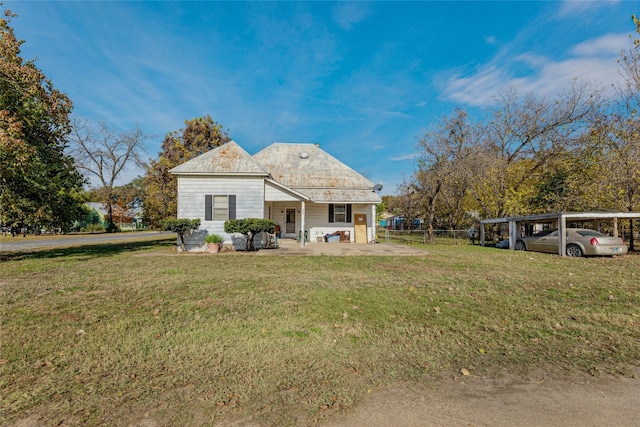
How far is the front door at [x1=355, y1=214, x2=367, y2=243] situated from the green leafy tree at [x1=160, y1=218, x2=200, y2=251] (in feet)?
31.0

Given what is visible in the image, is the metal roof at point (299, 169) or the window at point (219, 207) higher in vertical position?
the metal roof at point (299, 169)

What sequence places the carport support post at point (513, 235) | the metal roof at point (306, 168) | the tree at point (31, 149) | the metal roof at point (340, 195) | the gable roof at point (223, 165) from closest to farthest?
the tree at point (31, 149) → the gable roof at point (223, 165) → the carport support post at point (513, 235) → the metal roof at point (340, 195) → the metal roof at point (306, 168)

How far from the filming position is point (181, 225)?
523 inches

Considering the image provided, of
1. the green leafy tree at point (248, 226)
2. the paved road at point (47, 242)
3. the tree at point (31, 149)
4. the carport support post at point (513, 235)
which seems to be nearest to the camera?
the tree at point (31, 149)

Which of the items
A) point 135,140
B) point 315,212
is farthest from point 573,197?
point 135,140

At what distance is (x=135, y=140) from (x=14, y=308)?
3822cm

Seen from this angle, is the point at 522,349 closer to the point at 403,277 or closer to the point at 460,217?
the point at 403,277

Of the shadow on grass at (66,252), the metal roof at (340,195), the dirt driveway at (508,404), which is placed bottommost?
the dirt driveway at (508,404)

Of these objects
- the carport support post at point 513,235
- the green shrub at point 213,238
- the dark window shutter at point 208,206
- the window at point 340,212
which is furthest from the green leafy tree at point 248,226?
the carport support post at point 513,235

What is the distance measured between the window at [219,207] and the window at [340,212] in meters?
6.45

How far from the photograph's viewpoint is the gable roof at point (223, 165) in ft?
46.7

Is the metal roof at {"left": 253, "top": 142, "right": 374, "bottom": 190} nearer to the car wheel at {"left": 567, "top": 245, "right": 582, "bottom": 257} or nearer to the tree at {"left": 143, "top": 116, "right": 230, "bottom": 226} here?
the tree at {"left": 143, "top": 116, "right": 230, "bottom": 226}

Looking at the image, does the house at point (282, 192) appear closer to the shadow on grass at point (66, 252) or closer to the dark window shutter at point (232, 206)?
the dark window shutter at point (232, 206)

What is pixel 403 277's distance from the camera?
25.1 ft
